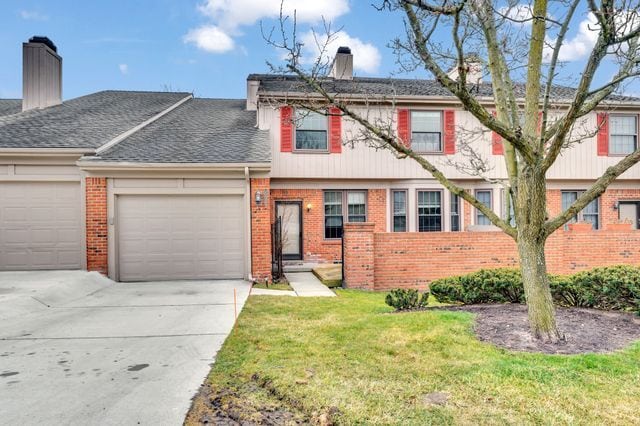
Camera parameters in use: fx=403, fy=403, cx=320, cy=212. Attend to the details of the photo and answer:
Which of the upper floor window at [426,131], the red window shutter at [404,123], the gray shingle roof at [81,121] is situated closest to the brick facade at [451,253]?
the upper floor window at [426,131]

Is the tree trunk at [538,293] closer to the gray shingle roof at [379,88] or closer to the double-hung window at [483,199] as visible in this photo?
the gray shingle roof at [379,88]

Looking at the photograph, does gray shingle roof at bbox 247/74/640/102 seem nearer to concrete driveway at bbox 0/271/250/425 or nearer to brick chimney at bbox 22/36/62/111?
brick chimney at bbox 22/36/62/111

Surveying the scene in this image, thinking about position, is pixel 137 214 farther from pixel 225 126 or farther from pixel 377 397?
pixel 377 397

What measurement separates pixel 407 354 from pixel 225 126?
10.8 m

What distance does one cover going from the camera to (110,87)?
717 inches

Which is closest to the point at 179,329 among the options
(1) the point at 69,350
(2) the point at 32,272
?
(1) the point at 69,350

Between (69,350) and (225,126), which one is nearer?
(69,350)

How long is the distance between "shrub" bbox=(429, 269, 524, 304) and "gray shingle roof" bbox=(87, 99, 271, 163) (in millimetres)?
5404

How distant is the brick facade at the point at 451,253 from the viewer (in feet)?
33.5

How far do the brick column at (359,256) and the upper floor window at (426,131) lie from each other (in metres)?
4.94

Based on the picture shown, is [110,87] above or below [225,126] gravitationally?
above

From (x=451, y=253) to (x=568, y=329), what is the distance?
5.50 meters

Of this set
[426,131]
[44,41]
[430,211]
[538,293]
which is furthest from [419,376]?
[44,41]

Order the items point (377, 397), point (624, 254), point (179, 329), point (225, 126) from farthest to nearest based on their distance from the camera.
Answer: point (225, 126)
point (624, 254)
point (179, 329)
point (377, 397)
